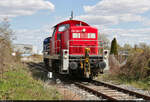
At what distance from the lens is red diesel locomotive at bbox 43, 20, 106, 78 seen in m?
11.5

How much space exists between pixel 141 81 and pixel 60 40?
5.38 meters

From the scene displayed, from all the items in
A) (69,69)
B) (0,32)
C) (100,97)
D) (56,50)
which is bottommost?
(100,97)

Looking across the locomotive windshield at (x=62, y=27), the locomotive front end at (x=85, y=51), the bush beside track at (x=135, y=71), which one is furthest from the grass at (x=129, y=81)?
the locomotive windshield at (x=62, y=27)

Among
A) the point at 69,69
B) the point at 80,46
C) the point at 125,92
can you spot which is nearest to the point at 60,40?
the point at 80,46

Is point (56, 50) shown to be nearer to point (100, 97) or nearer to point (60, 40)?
point (60, 40)

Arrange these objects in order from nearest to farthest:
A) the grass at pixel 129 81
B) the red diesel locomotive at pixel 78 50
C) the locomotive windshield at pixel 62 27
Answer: the grass at pixel 129 81 → the red diesel locomotive at pixel 78 50 → the locomotive windshield at pixel 62 27

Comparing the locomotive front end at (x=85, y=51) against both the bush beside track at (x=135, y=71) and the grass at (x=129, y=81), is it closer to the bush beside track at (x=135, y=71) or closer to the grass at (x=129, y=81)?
the grass at (x=129, y=81)

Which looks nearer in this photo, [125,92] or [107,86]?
[125,92]

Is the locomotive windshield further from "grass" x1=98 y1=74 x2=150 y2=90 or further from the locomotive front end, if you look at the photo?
"grass" x1=98 y1=74 x2=150 y2=90

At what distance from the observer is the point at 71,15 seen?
16188 millimetres

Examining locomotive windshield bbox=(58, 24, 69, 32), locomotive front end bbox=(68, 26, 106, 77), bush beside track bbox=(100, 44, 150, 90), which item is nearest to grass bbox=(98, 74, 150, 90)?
bush beside track bbox=(100, 44, 150, 90)

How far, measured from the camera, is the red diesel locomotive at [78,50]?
1148cm

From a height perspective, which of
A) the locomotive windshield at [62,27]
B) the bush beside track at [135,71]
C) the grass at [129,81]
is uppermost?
the locomotive windshield at [62,27]

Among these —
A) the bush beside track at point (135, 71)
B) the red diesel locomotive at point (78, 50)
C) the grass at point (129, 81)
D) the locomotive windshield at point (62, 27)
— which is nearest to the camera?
the grass at point (129, 81)
